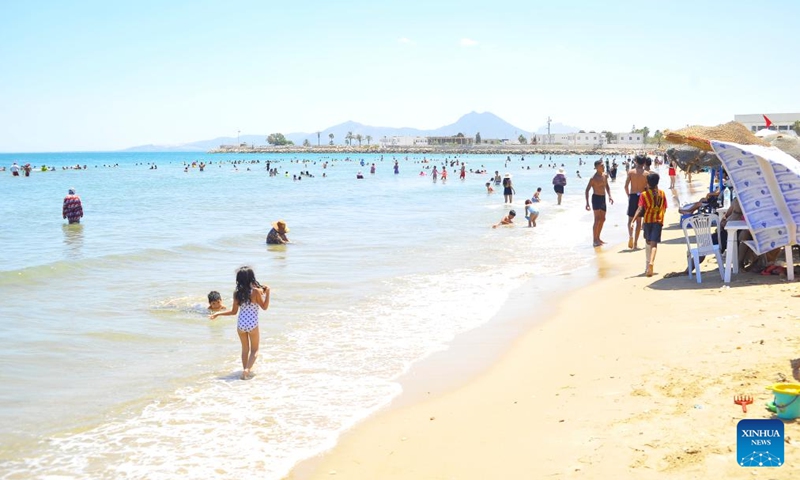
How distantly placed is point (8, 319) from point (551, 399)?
7.62m

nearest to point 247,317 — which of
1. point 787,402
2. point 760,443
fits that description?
point 787,402

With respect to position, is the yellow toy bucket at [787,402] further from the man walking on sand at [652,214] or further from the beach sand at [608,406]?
the man walking on sand at [652,214]

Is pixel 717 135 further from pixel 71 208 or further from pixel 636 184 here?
pixel 71 208

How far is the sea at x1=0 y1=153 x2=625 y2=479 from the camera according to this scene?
5141mm

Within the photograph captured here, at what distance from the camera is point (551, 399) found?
548 centimetres

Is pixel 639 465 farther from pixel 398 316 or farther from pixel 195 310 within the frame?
pixel 195 310

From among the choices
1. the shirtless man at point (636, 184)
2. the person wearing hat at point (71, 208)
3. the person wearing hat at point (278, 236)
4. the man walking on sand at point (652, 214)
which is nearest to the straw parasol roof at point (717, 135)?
the man walking on sand at point (652, 214)

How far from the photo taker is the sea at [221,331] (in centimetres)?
514

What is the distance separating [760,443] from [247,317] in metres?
4.89

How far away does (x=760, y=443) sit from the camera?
309 cm

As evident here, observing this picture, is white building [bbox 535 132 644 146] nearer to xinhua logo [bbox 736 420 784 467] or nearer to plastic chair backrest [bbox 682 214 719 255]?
plastic chair backrest [bbox 682 214 719 255]

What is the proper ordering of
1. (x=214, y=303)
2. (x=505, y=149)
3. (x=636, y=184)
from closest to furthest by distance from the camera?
(x=214, y=303) < (x=636, y=184) < (x=505, y=149)

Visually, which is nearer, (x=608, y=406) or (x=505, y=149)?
(x=608, y=406)

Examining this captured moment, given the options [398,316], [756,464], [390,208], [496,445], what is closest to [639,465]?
[756,464]
